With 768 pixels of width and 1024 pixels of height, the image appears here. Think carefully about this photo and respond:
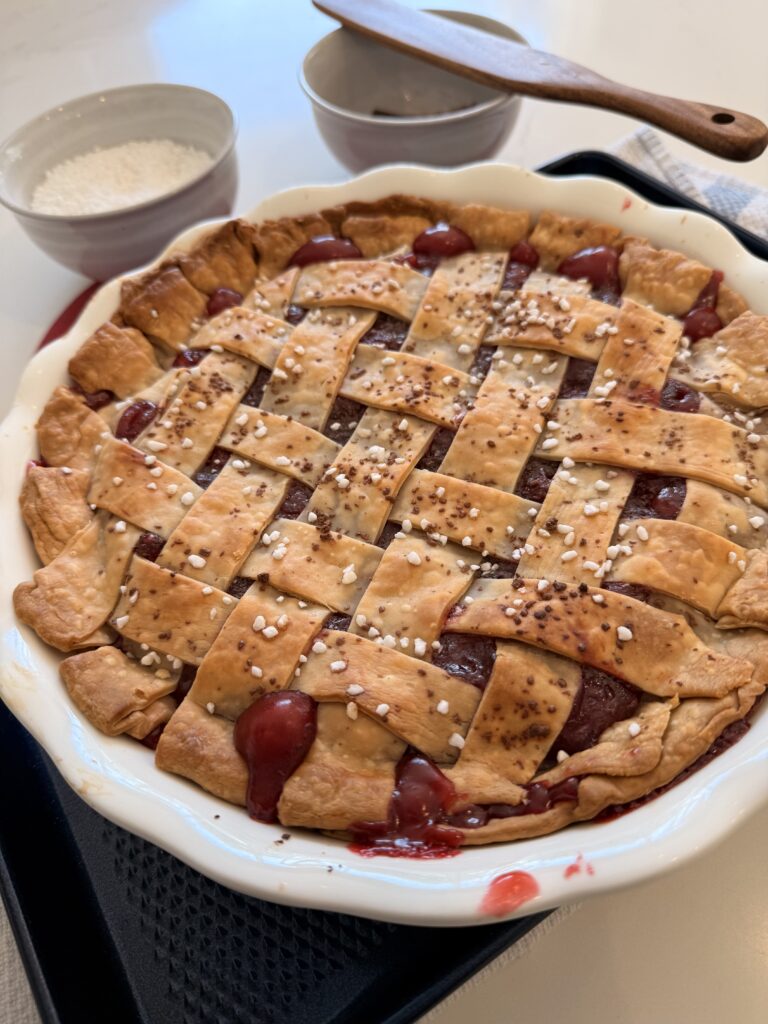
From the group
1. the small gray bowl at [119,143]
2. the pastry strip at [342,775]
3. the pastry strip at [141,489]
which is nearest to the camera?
the pastry strip at [342,775]

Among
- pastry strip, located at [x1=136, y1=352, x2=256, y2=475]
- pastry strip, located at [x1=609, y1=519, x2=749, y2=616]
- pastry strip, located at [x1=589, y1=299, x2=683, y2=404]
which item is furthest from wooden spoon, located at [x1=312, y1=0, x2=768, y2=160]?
pastry strip, located at [x1=136, y1=352, x2=256, y2=475]

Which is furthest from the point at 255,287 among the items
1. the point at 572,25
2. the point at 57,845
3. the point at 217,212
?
the point at 572,25

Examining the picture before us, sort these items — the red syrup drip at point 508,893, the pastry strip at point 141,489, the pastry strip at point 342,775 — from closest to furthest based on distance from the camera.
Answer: the red syrup drip at point 508,893
the pastry strip at point 342,775
the pastry strip at point 141,489

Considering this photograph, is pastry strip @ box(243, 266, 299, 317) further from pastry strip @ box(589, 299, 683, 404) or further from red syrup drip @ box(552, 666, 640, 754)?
red syrup drip @ box(552, 666, 640, 754)

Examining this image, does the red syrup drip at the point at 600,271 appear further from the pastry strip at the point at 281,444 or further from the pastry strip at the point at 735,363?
the pastry strip at the point at 281,444

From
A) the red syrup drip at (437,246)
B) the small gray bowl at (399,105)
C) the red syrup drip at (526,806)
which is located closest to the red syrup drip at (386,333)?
the red syrup drip at (437,246)

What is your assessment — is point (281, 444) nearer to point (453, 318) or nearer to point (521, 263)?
point (453, 318)

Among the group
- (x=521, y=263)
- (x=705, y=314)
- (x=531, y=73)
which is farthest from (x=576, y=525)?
(x=531, y=73)
